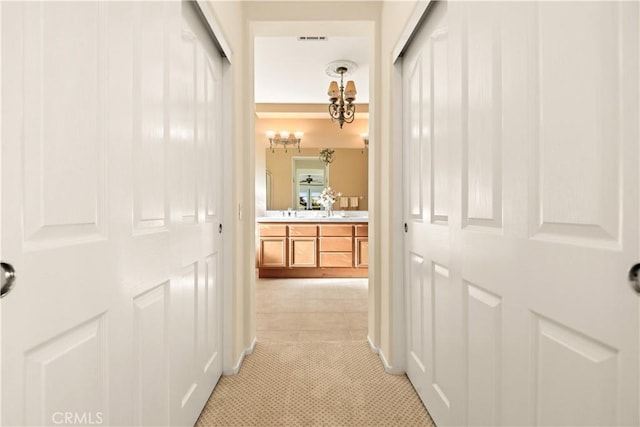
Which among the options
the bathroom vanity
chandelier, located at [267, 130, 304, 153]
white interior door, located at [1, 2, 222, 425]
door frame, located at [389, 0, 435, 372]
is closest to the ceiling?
chandelier, located at [267, 130, 304, 153]

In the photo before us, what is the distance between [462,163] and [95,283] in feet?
3.86

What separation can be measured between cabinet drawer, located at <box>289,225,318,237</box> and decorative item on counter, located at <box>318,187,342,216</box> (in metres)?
0.64

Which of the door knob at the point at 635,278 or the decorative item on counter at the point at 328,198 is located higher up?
the decorative item on counter at the point at 328,198

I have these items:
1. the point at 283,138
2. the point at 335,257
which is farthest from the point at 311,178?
the point at 335,257

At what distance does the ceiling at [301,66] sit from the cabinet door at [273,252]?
6.75ft

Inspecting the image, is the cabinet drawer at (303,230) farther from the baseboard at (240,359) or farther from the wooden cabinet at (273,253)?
the baseboard at (240,359)

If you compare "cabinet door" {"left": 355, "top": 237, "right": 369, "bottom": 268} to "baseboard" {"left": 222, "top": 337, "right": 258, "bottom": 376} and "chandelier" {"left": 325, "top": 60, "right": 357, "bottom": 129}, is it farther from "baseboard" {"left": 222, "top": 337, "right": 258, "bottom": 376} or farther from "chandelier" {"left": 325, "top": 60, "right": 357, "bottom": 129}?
"baseboard" {"left": 222, "top": 337, "right": 258, "bottom": 376}

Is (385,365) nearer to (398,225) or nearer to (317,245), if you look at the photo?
(398,225)

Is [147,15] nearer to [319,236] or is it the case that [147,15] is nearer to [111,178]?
[111,178]

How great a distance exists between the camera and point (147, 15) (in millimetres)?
1061

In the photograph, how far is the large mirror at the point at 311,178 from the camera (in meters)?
5.46

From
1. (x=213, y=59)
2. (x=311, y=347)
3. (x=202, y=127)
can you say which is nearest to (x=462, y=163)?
(x=202, y=127)

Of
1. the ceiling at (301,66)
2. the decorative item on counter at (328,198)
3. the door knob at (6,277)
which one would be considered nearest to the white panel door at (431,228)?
the door knob at (6,277)

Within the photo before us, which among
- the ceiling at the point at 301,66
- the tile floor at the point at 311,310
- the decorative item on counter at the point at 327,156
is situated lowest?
the tile floor at the point at 311,310
